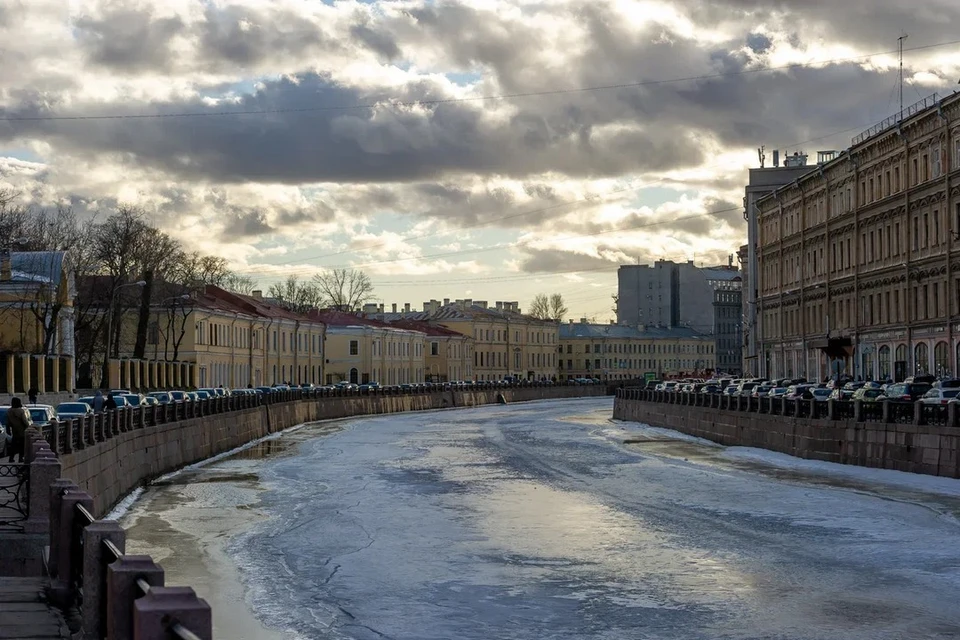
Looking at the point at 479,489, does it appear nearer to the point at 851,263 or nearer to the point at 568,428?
the point at 568,428

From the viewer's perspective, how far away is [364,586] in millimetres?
19875

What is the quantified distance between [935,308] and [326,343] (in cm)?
7453

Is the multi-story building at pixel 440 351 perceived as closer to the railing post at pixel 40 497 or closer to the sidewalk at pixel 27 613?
the railing post at pixel 40 497

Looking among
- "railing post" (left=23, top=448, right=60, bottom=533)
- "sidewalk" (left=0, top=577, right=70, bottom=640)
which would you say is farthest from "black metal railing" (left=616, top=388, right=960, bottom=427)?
"sidewalk" (left=0, top=577, right=70, bottom=640)

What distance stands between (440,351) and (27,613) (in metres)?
144

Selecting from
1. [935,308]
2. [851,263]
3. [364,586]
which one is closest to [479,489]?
[364,586]

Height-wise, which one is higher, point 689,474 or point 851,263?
point 851,263

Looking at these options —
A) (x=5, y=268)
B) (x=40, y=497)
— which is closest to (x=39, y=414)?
(x=40, y=497)

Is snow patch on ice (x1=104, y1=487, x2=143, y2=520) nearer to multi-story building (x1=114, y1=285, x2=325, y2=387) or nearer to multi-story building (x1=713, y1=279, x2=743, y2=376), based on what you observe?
multi-story building (x1=114, y1=285, x2=325, y2=387)

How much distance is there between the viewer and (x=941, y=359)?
60.7 m

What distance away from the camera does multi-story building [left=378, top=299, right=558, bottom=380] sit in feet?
556

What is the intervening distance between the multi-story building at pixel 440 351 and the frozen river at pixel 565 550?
367ft

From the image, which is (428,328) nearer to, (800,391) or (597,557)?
(800,391)

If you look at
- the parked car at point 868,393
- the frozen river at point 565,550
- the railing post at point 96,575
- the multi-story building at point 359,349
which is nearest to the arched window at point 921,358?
the parked car at point 868,393
